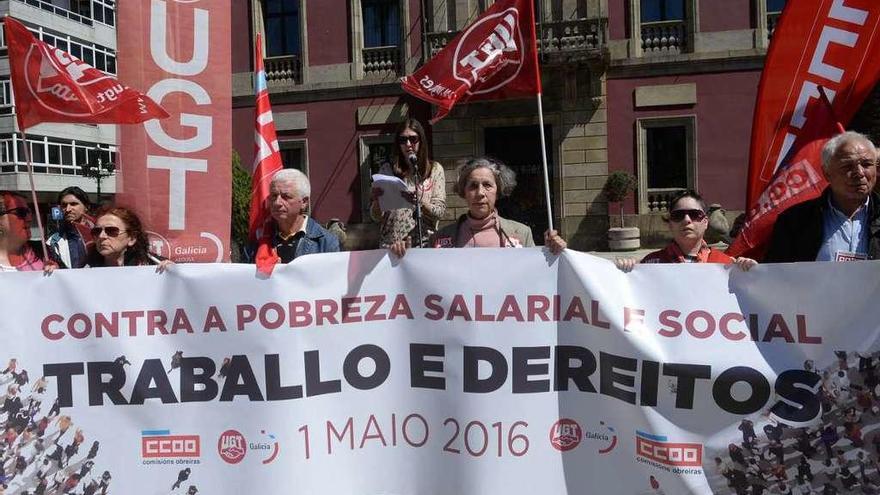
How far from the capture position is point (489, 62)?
3908 millimetres

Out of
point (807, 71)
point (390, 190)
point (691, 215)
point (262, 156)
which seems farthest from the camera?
point (262, 156)

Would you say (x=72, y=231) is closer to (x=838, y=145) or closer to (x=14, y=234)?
(x=14, y=234)

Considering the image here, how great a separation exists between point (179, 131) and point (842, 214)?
3438 mm

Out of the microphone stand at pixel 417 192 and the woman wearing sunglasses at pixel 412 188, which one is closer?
the microphone stand at pixel 417 192

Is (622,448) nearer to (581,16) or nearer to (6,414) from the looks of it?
(6,414)

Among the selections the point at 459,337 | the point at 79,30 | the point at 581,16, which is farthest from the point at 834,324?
the point at 79,30

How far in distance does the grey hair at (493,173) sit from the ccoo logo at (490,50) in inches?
26.2

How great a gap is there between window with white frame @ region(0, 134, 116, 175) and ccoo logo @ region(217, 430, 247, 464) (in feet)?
124

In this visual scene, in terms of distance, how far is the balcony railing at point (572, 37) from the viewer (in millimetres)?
16984

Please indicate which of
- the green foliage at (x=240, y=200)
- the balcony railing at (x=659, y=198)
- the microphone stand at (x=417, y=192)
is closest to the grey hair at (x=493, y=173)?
the microphone stand at (x=417, y=192)

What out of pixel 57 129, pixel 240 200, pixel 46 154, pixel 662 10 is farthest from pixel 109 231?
pixel 57 129

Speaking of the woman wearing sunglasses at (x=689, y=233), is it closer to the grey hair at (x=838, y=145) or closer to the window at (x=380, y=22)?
the grey hair at (x=838, y=145)

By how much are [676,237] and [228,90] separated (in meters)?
2.69

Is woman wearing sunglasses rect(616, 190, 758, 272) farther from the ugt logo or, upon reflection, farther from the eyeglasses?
the ugt logo
